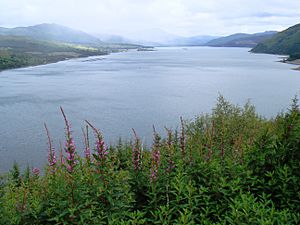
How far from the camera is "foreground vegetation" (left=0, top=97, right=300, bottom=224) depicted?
13.9 feet

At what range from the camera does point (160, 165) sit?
214 inches

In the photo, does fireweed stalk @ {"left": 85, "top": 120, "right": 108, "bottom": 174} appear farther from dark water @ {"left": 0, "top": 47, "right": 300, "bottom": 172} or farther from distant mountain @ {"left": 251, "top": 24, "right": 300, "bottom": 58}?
distant mountain @ {"left": 251, "top": 24, "right": 300, "bottom": 58}

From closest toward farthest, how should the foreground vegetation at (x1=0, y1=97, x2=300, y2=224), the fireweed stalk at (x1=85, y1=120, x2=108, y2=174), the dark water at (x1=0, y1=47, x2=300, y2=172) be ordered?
the foreground vegetation at (x1=0, y1=97, x2=300, y2=224), the fireweed stalk at (x1=85, y1=120, x2=108, y2=174), the dark water at (x1=0, y1=47, x2=300, y2=172)

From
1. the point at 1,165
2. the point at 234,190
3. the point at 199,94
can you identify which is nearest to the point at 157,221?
the point at 234,190

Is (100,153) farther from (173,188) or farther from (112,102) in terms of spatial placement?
(112,102)

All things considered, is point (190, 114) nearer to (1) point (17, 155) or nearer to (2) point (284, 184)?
(1) point (17, 155)

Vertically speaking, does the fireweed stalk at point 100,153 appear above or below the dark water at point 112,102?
above

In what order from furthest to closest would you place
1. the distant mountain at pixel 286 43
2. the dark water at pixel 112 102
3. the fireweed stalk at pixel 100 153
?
the distant mountain at pixel 286 43, the dark water at pixel 112 102, the fireweed stalk at pixel 100 153

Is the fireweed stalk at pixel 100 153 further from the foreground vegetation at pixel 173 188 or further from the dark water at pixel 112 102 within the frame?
the dark water at pixel 112 102

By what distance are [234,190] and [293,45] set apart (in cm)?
18170

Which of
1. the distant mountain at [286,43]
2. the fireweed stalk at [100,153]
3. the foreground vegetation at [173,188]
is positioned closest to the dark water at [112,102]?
the foreground vegetation at [173,188]

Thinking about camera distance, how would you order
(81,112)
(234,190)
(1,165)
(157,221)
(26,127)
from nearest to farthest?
(157,221) → (234,190) → (1,165) → (26,127) → (81,112)

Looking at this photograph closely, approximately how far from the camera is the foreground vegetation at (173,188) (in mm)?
4234

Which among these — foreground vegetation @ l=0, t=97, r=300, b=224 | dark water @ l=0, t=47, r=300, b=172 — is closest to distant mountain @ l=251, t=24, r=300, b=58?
dark water @ l=0, t=47, r=300, b=172
